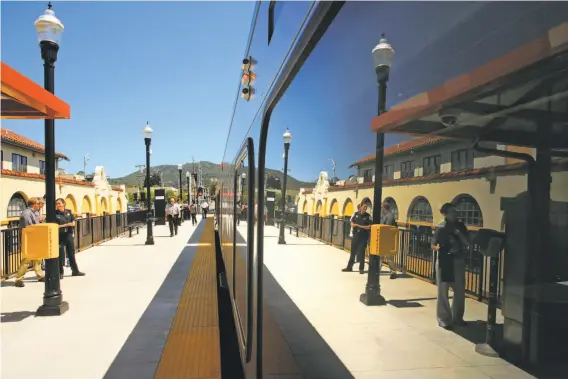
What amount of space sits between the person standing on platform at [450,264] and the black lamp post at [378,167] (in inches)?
8.9

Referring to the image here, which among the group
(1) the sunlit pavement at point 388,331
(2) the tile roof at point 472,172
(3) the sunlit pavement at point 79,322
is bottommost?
(3) the sunlit pavement at point 79,322

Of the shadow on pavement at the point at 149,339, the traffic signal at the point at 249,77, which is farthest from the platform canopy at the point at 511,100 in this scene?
the shadow on pavement at the point at 149,339

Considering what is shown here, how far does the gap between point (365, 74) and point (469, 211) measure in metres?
0.56

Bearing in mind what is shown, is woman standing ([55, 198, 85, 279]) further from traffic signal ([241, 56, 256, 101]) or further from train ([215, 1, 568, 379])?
train ([215, 1, 568, 379])

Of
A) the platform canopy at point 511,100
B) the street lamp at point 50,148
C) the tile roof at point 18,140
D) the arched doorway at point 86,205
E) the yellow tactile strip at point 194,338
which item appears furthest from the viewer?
the tile roof at point 18,140

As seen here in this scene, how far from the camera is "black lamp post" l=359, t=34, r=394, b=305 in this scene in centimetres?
114

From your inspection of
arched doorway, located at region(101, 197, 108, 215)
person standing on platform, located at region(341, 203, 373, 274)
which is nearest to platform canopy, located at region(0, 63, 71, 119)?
person standing on platform, located at region(341, 203, 373, 274)

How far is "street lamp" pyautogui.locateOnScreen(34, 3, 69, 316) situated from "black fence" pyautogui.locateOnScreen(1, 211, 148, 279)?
2938 millimetres

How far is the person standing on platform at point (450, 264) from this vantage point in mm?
931

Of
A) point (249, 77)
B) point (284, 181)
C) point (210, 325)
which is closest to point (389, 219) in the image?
point (284, 181)

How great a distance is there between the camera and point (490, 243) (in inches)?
33.7

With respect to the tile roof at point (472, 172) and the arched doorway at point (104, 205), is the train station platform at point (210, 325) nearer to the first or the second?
the tile roof at point (472, 172)

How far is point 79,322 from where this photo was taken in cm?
582

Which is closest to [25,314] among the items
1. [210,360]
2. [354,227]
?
[210,360]
